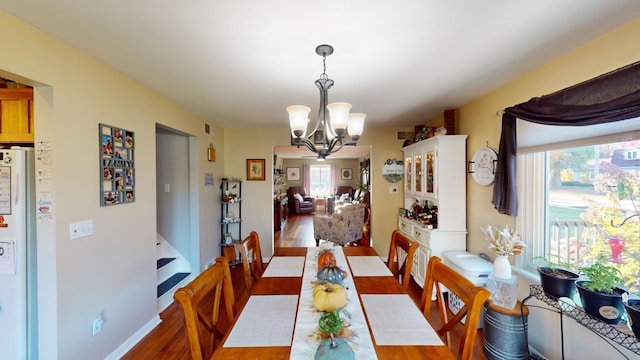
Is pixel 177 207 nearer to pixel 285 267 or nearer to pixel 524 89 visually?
pixel 285 267

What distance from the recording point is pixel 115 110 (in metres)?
2.12

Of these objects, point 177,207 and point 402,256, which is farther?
point 177,207

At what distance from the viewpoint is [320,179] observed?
36.5ft

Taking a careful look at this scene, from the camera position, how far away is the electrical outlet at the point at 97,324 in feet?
6.27

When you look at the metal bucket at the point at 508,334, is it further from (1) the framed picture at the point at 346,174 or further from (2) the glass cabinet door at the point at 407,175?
(1) the framed picture at the point at 346,174

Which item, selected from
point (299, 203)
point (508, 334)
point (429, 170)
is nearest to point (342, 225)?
point (429, 170)

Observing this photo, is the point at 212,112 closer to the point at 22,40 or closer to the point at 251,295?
the point at 22,40

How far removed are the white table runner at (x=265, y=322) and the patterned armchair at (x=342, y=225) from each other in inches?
138

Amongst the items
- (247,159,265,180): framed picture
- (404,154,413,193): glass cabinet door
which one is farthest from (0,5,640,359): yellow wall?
(247,159,265,180): framed picture

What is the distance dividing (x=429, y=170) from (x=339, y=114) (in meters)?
2.09

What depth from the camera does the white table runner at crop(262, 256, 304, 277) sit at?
5.96 feet

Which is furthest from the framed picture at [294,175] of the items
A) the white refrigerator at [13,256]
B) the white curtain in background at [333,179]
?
the white refrigerator at [13,256]

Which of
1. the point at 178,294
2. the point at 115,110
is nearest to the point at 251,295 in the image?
the point at 178,294

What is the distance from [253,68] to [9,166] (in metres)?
1.68
